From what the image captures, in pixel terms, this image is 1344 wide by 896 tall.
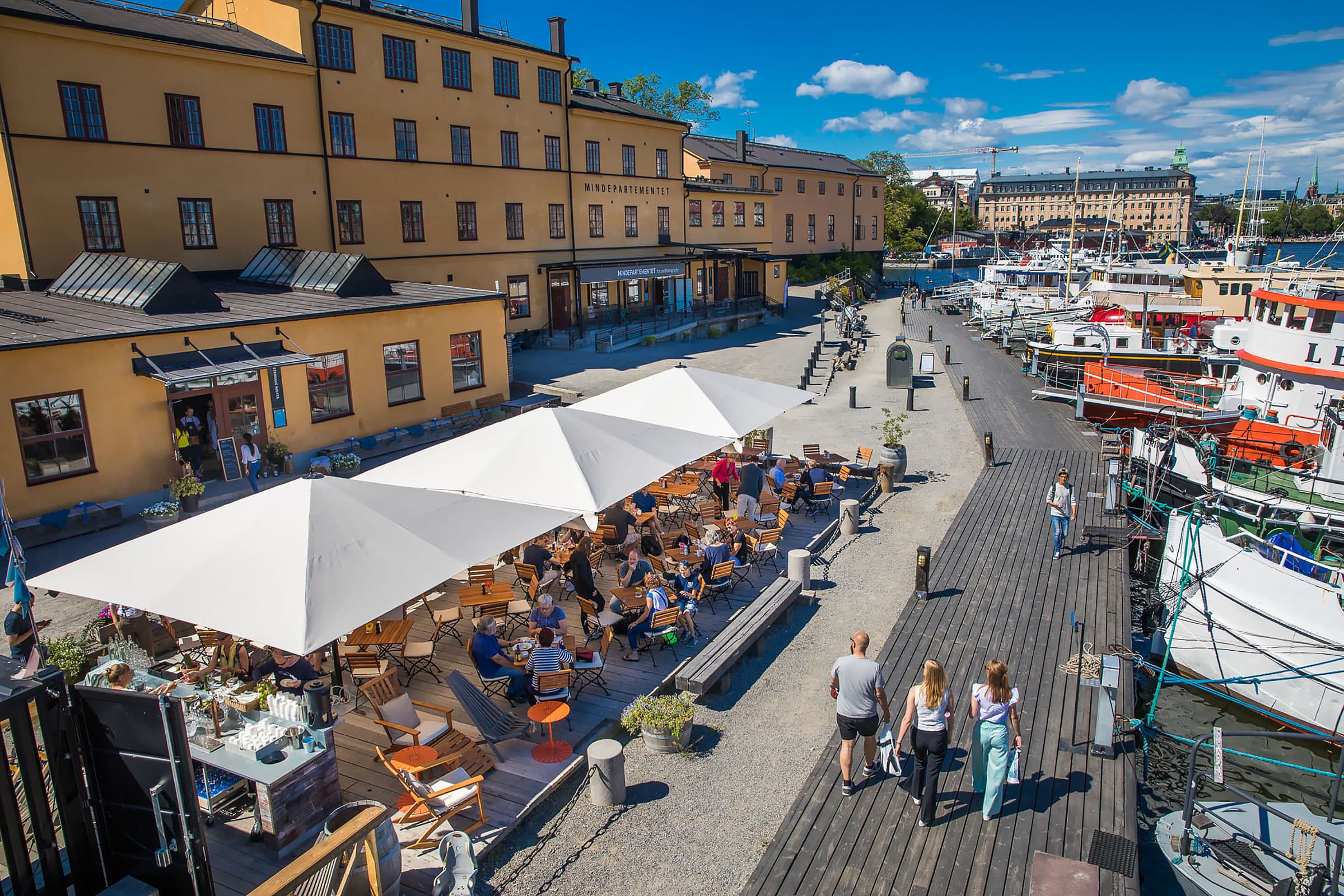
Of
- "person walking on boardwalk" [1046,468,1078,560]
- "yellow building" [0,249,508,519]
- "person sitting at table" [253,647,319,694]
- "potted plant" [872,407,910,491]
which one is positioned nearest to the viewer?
"person sitting at table" [253,647,319,694]

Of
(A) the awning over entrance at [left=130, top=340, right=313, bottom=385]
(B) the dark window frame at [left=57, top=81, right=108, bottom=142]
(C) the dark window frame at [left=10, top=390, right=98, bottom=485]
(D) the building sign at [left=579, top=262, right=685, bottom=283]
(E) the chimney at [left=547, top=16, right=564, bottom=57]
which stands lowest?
(C) the dark window frame at [left=10, top=390, right=98, bottom=485]

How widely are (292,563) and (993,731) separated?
6.87m

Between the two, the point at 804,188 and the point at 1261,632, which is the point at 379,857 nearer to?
the point at 1261,632

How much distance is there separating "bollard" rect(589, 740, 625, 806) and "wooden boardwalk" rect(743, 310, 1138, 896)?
162cm

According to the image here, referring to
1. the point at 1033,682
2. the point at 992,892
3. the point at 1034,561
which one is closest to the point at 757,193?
the point at 1034,561

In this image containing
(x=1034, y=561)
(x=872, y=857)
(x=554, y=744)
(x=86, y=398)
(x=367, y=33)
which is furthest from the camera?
(x=367, y=33)

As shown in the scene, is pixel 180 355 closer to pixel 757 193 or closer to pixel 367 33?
pixel 367 33

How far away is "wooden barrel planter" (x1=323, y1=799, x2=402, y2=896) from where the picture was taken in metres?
6.29

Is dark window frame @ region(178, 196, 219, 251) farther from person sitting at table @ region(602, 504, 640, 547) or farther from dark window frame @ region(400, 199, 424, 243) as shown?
person sitting at table @ region(602, 504, 640, 547)

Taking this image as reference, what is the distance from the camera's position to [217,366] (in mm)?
18859

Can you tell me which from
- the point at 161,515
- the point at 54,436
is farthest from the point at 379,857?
the point at 54,436

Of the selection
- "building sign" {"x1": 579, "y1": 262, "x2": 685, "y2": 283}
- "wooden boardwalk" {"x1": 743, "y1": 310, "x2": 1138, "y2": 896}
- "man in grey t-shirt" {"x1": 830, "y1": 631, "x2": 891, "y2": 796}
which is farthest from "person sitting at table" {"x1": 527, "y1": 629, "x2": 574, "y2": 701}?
"building sign" {"x1": 579, "y1": 262, "x2": 685, "y2": 283}

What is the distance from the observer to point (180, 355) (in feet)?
61.5

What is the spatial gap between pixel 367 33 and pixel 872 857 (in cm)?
3214
